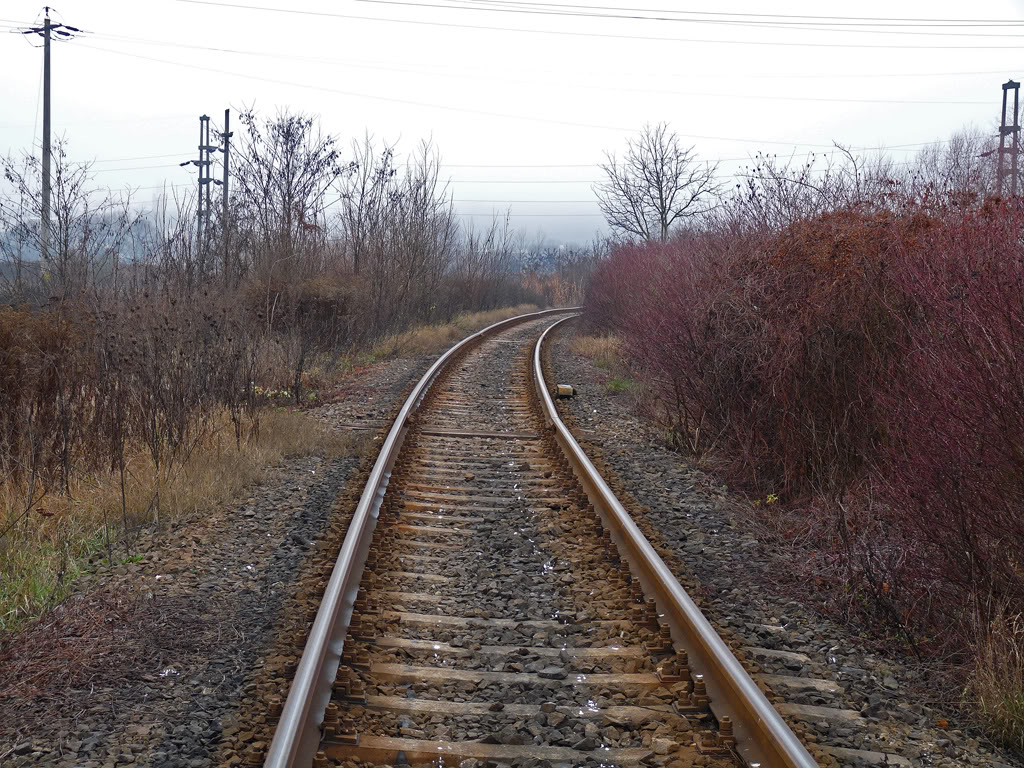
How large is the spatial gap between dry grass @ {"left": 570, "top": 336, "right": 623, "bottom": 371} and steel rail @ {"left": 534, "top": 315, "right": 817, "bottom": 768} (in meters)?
10.9

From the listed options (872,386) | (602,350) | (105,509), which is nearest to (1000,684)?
(872,386)

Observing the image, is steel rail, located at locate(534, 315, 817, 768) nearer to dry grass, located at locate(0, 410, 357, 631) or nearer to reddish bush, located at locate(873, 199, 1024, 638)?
reddish bush, located at locate(873, 199, 1024, 638)

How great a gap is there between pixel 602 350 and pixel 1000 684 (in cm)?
1577

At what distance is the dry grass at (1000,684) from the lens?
342 cm

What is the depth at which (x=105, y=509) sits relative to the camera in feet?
20.5

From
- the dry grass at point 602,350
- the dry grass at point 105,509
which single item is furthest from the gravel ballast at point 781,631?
the dry grass at point 602,350

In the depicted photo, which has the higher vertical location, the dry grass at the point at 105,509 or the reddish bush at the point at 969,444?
the reddish bush at the point at 969,444

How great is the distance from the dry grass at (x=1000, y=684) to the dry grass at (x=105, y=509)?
14.8 ft

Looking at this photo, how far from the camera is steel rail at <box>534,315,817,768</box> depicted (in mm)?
3068

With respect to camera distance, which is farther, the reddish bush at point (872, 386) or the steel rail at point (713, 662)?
the reddish bush at point (872, 386)

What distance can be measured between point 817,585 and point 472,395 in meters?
7.93

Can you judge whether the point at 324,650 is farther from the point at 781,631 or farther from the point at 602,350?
the point at 602,350

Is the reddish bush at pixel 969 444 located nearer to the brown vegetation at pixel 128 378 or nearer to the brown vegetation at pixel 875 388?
the brown vegetation at pixel 875 388

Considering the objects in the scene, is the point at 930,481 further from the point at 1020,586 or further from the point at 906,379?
the point at 906,379
